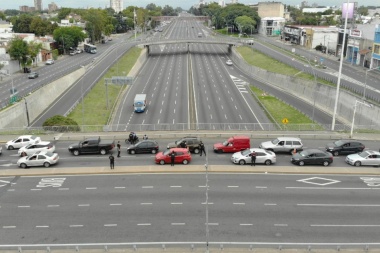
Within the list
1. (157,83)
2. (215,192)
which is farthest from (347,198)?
(157,83)

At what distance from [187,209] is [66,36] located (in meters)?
111

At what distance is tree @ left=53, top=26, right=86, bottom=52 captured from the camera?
12160 centimetres

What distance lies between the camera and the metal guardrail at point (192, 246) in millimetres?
19312

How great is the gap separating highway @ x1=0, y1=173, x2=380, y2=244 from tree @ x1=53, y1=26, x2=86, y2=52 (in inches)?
4018

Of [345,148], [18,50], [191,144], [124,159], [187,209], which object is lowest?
[124,159]

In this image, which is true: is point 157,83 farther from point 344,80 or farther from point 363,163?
point 363,163

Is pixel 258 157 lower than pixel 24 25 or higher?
lower

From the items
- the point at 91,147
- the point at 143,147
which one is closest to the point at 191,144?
the point at 143,147

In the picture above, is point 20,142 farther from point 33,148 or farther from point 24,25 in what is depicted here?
point 24,25

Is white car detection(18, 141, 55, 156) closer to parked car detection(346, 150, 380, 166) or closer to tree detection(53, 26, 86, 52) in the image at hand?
parked car detection(346, 150, 380, 166)

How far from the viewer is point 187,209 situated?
79.8 feet

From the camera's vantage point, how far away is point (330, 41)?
403 feet

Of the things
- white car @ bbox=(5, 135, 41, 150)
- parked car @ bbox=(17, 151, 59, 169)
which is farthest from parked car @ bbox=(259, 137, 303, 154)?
white car @ bbox=(5, 135, 41, 150)

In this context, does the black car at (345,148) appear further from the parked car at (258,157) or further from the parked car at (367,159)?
the parked car at (258,157)
